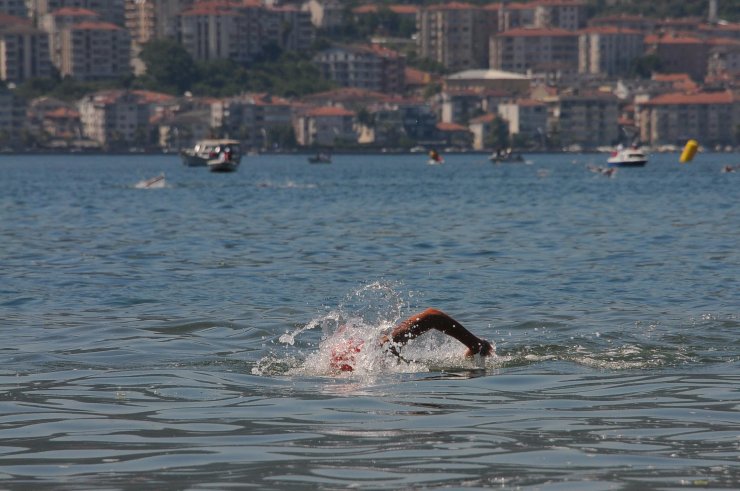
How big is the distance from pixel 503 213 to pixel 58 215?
1474 cm

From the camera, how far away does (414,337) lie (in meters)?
15.1

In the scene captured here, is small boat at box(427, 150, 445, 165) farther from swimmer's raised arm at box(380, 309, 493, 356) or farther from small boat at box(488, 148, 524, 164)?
swimmer's raised arm at box(380, 309, 493, 356)

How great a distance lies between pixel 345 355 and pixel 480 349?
1306 millimetres

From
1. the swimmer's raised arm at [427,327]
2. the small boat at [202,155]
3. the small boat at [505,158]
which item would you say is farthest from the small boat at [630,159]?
the swimmer's raised arm at [427,327]

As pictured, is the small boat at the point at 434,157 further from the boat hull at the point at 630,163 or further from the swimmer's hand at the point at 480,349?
the swimmer's hand at the point at 480,349

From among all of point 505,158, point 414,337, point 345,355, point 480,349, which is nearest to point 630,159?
point 505,158

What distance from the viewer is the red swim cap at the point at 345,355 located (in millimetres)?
16022

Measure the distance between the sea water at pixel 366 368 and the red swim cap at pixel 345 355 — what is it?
0.12 metres

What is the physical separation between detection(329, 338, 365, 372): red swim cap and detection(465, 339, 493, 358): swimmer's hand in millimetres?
1061

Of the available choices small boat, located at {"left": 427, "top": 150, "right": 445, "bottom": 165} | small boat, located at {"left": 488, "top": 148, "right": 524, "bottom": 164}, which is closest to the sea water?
small boat, located at {"left": 427, "top": 150, "right": 445, "bottom": 165}

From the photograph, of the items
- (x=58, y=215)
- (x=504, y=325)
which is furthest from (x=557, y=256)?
(x=58, y=215)

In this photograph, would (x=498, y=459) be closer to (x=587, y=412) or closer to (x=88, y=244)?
(x=587, y=412)

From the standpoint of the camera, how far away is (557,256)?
32188mm

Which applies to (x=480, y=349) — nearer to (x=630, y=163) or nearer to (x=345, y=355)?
(x=345, y=355)
